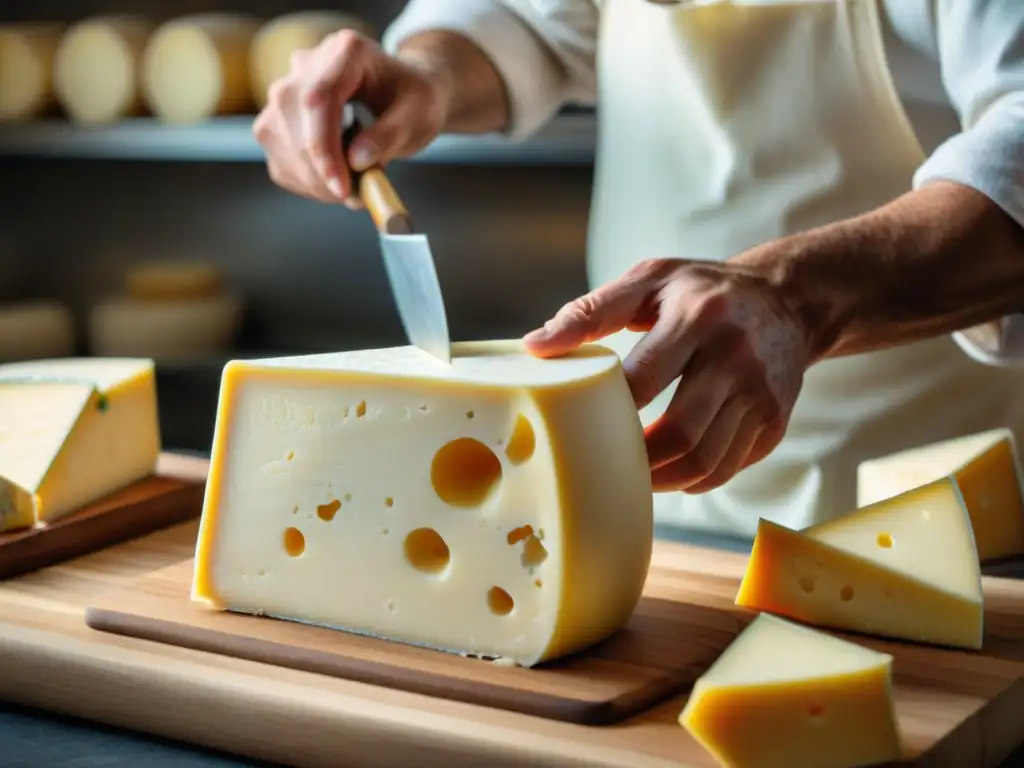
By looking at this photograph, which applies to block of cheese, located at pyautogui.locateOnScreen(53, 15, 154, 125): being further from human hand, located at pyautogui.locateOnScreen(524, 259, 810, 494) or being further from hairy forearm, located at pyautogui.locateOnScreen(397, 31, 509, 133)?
human hand, located at pyautogui.locateOnScreen(524, 259, 810, 494)

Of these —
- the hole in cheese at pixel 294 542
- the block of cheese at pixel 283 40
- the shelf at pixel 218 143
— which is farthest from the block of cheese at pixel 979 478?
the block of cheese at pixel 283 40

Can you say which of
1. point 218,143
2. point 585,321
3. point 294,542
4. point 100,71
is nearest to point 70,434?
point 294,542

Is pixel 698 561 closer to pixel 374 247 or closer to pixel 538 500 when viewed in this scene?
pixel 538 500

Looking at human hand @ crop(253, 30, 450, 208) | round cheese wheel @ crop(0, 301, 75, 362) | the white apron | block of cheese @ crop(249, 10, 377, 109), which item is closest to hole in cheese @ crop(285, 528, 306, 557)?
human hand @ crop(253, 30, 450, 208)

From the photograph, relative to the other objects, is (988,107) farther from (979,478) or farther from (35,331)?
(35,331)

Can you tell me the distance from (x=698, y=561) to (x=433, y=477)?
0.33 m

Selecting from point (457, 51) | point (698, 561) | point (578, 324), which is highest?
point (457, 51)

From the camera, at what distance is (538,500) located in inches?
41.8

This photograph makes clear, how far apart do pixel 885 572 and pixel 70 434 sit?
2.56 ft

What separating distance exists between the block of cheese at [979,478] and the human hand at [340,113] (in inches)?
23.8

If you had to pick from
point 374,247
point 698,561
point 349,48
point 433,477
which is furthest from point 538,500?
point 374,247

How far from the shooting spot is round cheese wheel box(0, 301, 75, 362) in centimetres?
264

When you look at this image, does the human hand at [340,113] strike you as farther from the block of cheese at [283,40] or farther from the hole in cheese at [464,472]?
the block of cheese at [283,40]

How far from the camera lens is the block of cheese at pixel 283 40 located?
235 cm
